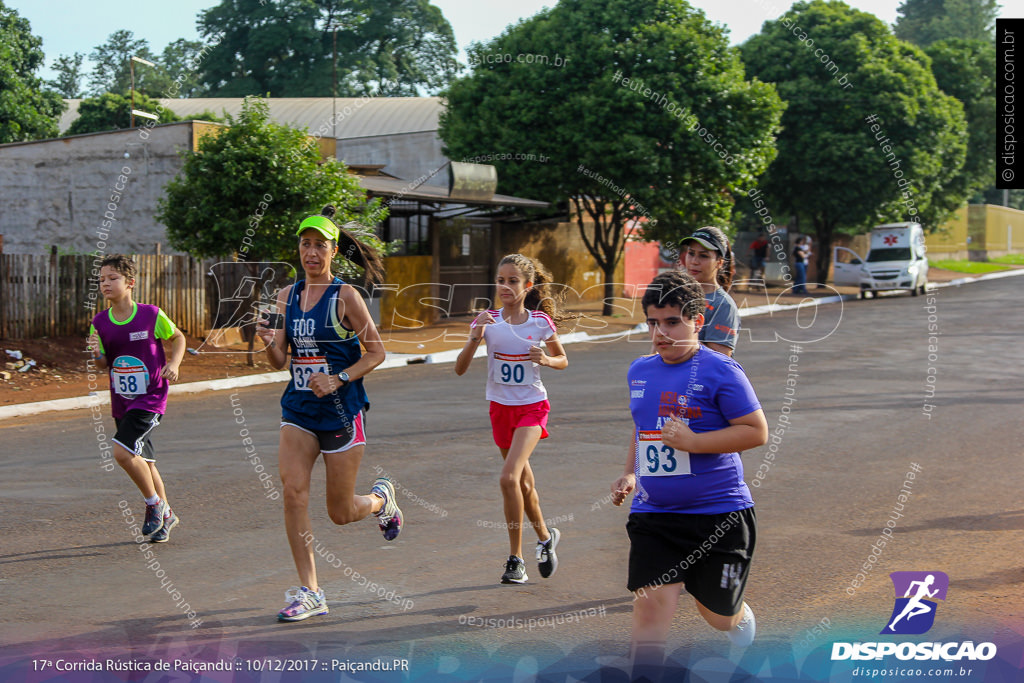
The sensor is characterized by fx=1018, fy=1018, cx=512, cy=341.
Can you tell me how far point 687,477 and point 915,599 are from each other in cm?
227

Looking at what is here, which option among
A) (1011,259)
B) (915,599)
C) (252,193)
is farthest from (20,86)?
(1011,259)

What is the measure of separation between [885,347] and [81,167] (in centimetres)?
1701

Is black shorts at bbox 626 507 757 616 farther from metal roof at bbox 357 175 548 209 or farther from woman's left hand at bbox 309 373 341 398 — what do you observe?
metal roof at bbox 357 175 548 209

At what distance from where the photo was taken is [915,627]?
16.3 ft

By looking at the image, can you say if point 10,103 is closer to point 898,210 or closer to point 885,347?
point 885,347

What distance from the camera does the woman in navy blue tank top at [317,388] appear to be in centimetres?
494

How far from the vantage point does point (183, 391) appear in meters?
13.9

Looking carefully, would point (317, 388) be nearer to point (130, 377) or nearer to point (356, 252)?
point (356, 252)

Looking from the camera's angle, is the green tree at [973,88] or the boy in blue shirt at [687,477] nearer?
the boy in blue shirt at [687,477]

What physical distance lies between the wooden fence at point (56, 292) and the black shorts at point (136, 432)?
10.3 metres

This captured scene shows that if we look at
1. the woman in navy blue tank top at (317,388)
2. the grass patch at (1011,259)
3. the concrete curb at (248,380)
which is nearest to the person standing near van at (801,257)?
the concrete curb at (248,380)

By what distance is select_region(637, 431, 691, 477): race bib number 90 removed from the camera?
3.79 meters

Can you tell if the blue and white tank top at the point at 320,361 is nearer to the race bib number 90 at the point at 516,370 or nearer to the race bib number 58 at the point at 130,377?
the race bib number 90 at the point at 516,370

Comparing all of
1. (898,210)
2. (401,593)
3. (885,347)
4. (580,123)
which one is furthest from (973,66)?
(401,593)
